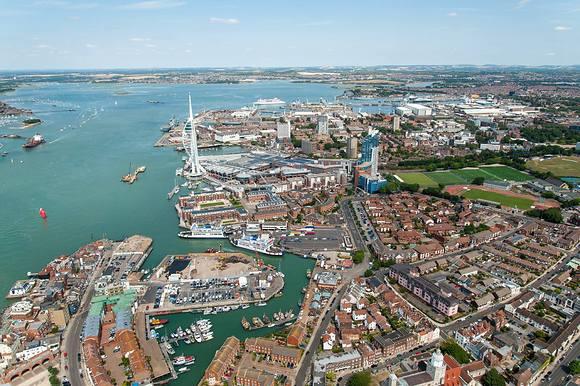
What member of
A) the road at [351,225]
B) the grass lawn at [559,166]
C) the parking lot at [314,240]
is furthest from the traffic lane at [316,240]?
the grass lawn at [559,166]

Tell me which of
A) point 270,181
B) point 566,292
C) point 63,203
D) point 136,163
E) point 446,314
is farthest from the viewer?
point 136,163

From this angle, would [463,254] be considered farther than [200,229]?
No

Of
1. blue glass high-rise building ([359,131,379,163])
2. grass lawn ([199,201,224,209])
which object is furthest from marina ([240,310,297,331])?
blue glass high-rise building ([359,131,379,163])

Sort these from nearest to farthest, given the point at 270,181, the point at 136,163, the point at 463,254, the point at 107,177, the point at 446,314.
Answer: the point at 446,314 → the point at 463,254 → the point at 270,181 → the point at 107,177 → the point at 136,163

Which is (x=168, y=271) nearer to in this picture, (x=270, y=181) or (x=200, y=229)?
(x=200, y=229)

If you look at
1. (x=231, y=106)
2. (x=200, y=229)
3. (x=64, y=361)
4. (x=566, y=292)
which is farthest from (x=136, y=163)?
(x=231, y=106)

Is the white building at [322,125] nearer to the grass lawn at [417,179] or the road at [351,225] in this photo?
the grass lawn at [417,179]
